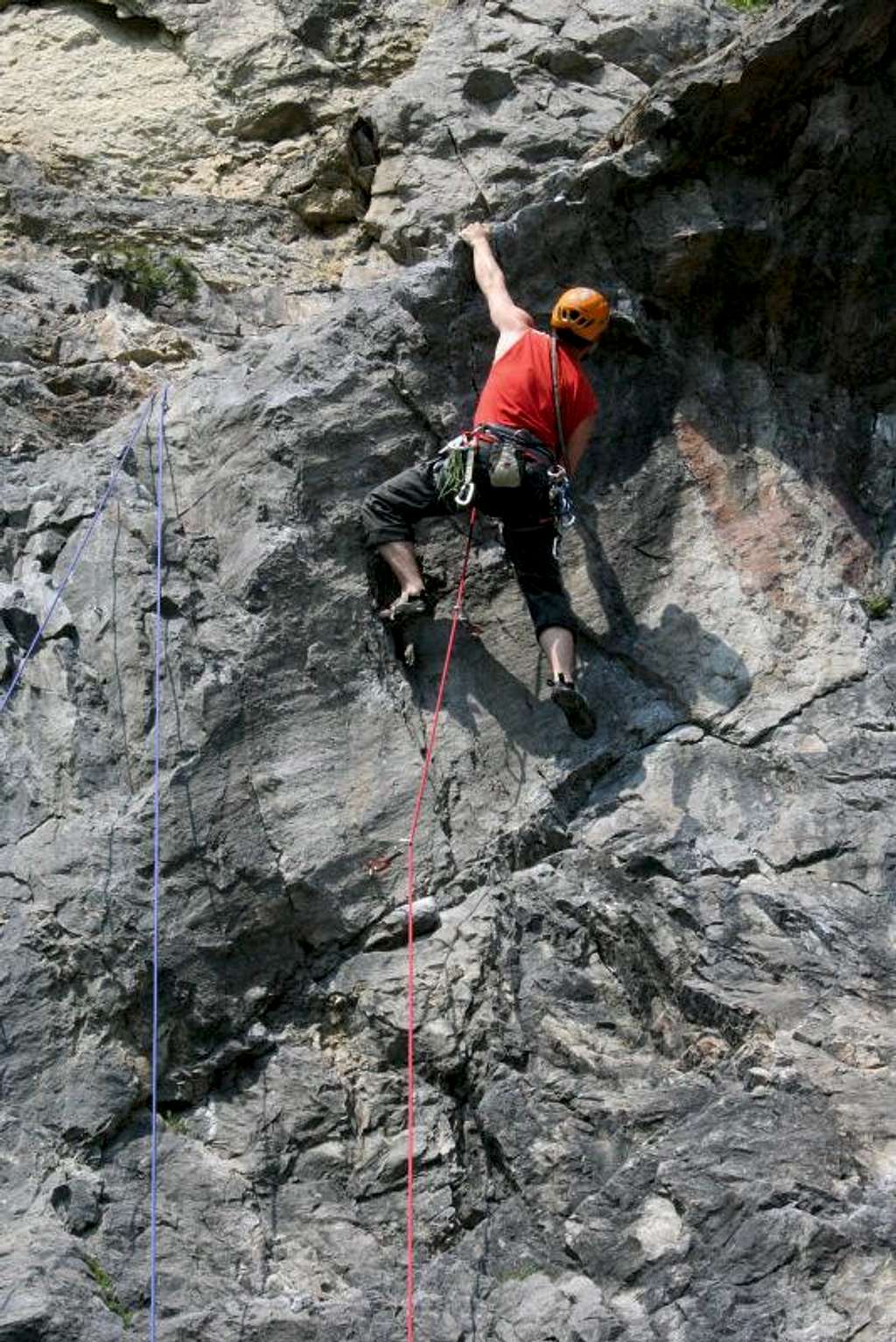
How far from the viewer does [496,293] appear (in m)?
8.80

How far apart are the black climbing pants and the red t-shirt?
0.23 meters

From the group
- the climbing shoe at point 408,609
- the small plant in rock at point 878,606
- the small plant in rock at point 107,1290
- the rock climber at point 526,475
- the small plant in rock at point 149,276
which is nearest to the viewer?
the small plant in rock at point 107,1290

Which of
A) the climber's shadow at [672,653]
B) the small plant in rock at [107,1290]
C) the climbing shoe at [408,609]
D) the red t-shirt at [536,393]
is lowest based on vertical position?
the small plant in rock at [107,1290]

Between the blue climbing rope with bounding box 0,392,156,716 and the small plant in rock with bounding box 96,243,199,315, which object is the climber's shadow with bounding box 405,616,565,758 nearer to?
the blue climbing rope with bounding box 0,392,156,716

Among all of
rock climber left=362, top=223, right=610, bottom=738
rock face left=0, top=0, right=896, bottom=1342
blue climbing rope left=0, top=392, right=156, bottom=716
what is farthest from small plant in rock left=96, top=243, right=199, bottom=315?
rock climber left=362, top=223, right=610, bottom=738

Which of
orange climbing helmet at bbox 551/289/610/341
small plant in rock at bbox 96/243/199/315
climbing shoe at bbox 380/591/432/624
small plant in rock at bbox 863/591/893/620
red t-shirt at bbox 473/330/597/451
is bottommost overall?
small plant in rock at bbox 863/591/893/620

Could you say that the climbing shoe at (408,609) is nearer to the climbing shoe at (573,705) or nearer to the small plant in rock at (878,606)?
the climbing shoe at (573,705)

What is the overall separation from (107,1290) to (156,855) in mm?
1809

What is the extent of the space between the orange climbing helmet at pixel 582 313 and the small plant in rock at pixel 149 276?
357 centimetres

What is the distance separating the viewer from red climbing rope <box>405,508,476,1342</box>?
6785 mm

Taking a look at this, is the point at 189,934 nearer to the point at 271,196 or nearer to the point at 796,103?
the point at 796,103

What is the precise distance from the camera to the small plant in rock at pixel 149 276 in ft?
36.4

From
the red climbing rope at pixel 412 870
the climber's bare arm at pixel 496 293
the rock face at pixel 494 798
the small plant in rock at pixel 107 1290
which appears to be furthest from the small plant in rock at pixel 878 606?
the small plant in rock at pixel 107 1290

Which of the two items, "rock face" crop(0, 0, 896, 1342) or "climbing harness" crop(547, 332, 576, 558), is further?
"climbing harness" crop(547, 332, 576, 558)
